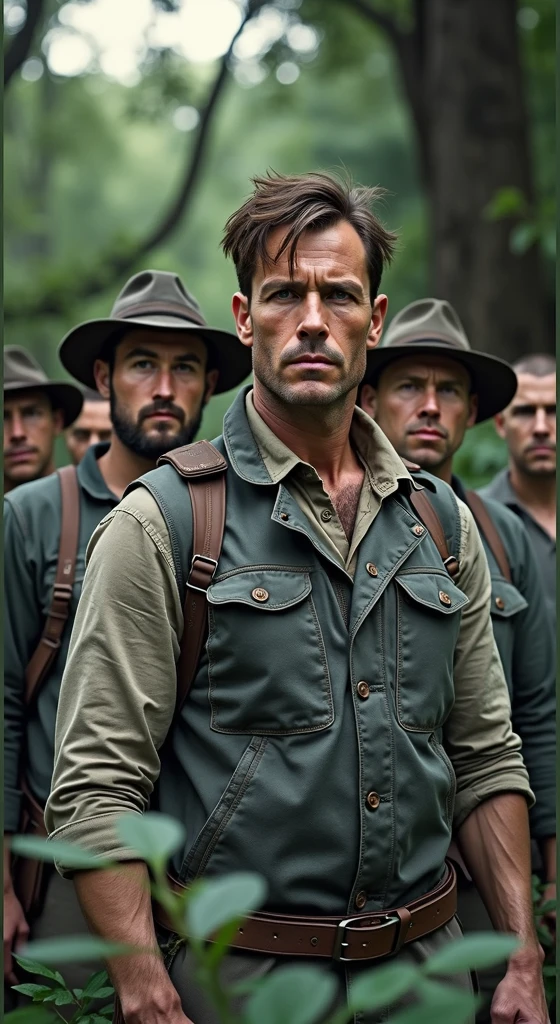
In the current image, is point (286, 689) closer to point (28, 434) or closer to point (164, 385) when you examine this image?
point (164, 385)

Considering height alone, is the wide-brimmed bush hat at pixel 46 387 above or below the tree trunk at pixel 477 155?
below

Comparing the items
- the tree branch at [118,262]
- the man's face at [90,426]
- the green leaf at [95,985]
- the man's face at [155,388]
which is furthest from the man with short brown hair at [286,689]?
the tree branch at [118,262]

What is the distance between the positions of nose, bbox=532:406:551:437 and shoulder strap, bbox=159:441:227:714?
2940 millimetres

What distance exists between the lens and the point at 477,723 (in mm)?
3111

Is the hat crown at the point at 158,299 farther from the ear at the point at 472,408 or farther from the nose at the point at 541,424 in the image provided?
the nose at the point at 541,424

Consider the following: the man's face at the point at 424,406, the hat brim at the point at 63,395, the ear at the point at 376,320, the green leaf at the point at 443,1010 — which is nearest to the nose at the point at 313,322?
the ear at the point at 376,320

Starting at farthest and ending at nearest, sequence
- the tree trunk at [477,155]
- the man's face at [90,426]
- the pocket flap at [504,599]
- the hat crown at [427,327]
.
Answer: the tree trunk at [477,155]
the man's face at [90,426]
the hat crown at [427,327]
the pocket flap at [504,599]

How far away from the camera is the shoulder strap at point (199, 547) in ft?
8.50

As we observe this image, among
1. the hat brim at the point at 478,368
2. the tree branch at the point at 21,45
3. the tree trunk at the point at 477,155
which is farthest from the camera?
the tree trunk at the point at 477,155

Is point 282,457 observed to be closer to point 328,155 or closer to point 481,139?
point 481,139

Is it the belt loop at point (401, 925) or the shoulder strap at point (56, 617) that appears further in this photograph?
the shoulder strap at point (56, 617)

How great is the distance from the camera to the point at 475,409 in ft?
16.1

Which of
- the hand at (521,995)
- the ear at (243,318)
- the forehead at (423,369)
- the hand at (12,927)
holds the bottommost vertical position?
the hand at (12,927)

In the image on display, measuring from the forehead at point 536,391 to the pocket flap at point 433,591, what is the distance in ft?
9.10
